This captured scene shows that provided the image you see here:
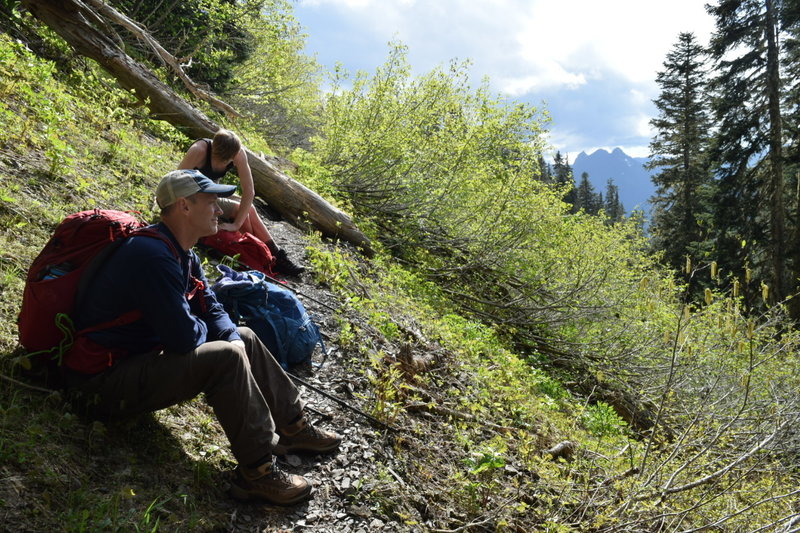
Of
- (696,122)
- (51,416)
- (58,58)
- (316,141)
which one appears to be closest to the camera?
(51,416)

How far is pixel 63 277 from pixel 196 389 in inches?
33.8

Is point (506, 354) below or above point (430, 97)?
below

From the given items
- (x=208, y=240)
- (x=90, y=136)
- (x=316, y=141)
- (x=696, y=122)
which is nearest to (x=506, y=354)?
(x=208, y=240)

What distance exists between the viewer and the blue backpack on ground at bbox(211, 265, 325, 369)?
372 cm

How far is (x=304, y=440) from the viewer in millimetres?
3139

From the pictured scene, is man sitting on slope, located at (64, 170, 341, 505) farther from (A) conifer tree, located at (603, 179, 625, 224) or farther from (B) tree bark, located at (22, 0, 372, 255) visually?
(A) conifer tree, located at (603, 179, 625, 224)

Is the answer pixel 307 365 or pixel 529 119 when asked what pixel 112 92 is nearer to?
pixel 307 365

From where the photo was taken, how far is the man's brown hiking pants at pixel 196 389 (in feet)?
7.93

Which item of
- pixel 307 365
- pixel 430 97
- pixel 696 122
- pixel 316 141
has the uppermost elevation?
pixel 696 122

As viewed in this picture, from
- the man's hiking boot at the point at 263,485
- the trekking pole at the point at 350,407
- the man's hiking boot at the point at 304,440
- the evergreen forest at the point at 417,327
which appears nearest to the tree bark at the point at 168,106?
the evergreen forest at the point at 417,327

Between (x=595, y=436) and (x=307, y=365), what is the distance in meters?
4.30

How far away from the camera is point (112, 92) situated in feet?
25.3

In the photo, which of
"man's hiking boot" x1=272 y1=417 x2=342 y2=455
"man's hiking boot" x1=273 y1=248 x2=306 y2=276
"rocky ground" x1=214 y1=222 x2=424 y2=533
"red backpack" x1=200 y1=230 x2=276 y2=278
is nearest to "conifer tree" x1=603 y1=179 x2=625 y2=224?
"man's hiking boot" x1=273 y1=248 x2=306 y2=276

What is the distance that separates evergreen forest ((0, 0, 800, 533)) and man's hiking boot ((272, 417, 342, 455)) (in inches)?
4.0
